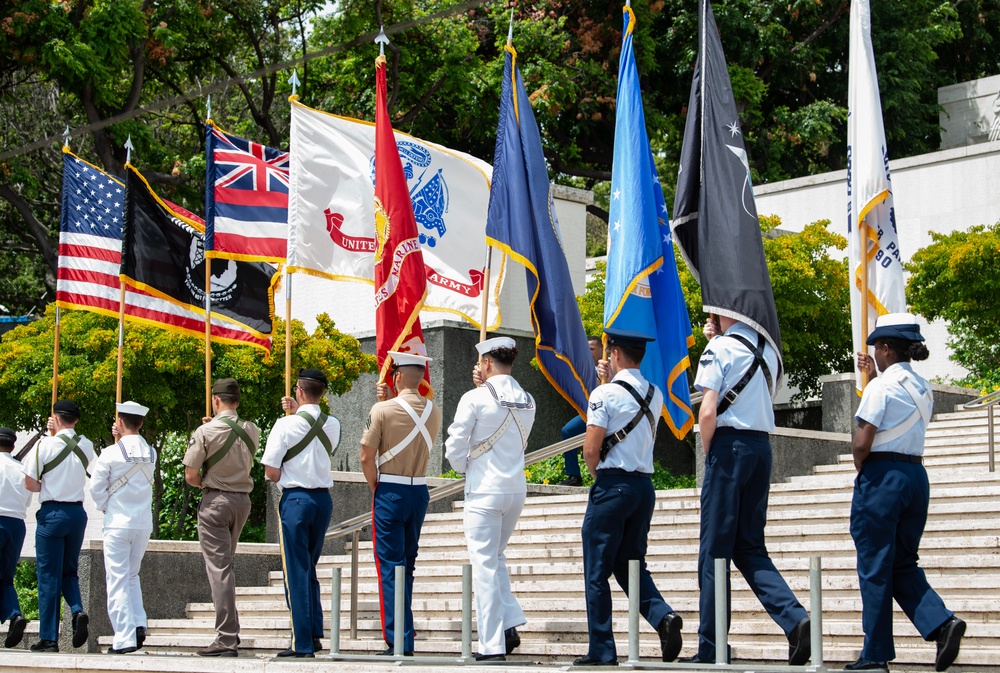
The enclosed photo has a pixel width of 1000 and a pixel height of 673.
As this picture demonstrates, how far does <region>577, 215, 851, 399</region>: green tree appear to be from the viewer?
1967 cm

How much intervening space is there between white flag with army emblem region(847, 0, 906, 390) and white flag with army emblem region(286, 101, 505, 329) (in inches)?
143

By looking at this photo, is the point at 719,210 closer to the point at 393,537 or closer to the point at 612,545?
the point at 612,545

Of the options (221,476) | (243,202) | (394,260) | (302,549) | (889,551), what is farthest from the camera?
(243,202)

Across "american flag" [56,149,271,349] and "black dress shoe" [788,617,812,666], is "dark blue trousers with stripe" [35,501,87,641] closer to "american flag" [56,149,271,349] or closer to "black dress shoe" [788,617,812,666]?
"american flag" [56,149,271,349]

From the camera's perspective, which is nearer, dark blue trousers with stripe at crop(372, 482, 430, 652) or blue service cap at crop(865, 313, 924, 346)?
blue service cap at crop(865, 313, 924, 346)

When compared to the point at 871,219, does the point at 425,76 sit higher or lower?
higher

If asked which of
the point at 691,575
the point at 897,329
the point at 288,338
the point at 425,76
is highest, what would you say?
the point at 425,76

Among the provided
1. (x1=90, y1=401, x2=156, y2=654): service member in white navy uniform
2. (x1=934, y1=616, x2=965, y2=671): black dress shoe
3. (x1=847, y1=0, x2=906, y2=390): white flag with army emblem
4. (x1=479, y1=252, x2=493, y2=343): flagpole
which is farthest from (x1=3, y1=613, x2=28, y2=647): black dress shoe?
(x1=934, y1=616, x2=965, y2=671): black dress shoe

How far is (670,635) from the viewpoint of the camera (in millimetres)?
7746

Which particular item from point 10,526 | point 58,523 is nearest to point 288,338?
point 58,523

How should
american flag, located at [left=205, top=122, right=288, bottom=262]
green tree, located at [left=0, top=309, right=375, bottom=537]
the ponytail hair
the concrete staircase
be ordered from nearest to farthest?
the ponytail hair
the concrete staircase
american flag, located at [left=205, top=122, right=288, bottom=262]
green tree, located at [left=0, top=309, right=375, bottom=537]

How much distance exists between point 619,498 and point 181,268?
704 centimetres

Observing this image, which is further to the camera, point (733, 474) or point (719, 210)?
point (719, 210)

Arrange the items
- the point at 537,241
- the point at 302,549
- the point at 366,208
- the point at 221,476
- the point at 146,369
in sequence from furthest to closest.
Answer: the point at 146,369 → the point at 366,208 → the point at 537,241 → the point at 221,476 → the point at 302,549
